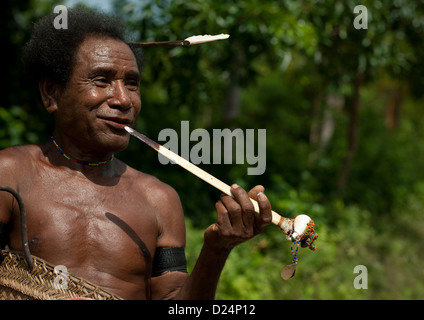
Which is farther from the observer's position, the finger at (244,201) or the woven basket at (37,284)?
the woven basket at (37,284)

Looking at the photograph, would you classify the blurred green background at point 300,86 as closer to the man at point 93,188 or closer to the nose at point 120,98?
the man at point 93,188

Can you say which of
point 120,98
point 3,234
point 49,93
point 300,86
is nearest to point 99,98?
point 120,98

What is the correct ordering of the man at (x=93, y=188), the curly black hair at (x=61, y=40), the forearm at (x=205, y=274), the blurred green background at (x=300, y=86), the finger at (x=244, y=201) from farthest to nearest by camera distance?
1. the blurred green background at (x=300, y=86)
2. the curly black hair at (x=61, y=40)
3. the man at (x=93, y=188)
4. the forearm at (x=205, y=274)
5. the finger at (x=244, y=201)

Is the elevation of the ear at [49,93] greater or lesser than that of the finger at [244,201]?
greater

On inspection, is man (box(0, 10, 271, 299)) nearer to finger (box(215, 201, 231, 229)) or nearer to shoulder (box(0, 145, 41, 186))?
shoulder (box(0, 145, 41, 186))

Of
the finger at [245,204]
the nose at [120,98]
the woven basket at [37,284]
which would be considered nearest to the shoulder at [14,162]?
the woven basket at [37,284]

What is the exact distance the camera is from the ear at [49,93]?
6.99 ft

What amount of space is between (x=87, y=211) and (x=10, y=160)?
321mm

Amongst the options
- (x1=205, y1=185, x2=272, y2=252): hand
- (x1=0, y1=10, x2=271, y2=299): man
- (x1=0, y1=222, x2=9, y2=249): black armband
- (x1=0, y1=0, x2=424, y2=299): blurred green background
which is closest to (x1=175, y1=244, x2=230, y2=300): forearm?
(x1=0, y1=10, x2=271, y2=299): man

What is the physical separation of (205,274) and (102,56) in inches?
33.4

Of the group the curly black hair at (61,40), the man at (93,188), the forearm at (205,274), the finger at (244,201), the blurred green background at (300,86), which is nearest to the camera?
the finger at (244,201)

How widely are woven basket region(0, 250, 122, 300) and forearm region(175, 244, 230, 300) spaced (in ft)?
0.85
